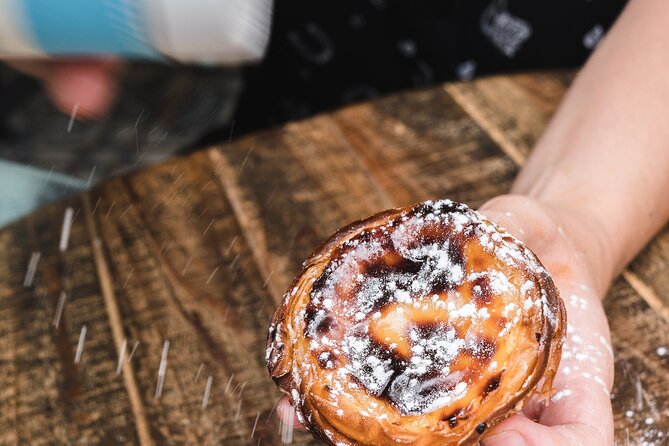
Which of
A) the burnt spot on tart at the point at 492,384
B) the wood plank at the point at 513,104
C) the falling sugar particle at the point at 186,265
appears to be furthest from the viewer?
the wood plank at the point at 513,104

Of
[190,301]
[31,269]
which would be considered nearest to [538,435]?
[190,301]

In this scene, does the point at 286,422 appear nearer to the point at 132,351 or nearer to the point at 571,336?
the point at 132,351

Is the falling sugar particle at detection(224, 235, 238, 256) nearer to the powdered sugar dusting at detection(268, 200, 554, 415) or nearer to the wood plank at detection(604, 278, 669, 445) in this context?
the powdered sugar dusting at detection(268, 200, 554, 415)

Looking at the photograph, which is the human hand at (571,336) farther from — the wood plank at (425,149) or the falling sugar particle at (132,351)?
the falling sugar particle at (132,351)

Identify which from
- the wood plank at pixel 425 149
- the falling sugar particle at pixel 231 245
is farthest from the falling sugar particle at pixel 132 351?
the wood plank at pixel 425 149

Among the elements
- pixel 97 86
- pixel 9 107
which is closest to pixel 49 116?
pixel 9 107

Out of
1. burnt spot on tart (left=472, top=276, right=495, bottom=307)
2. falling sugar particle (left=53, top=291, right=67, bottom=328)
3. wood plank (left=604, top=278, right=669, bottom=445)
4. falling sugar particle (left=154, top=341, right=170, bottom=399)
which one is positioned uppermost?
burnt spot on tart (left=472, top=276, right=495, bottom=307)

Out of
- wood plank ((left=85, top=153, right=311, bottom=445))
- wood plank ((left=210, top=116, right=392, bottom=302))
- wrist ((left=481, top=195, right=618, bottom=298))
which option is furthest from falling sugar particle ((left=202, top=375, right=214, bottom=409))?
wrist ((left=481, top=195, right=618, bottom=298))

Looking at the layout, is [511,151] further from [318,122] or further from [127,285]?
[127,285]
